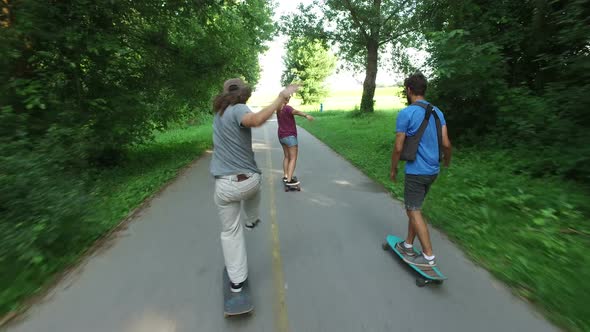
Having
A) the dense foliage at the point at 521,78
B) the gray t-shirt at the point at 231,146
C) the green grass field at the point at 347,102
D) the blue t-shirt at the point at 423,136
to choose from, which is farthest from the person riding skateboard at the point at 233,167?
the green grass field at the point at 347,102

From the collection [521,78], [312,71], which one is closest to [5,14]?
[521,78]

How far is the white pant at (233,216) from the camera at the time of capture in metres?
2.93

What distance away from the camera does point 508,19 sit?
8.61 meters

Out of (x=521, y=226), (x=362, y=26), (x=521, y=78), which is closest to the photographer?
(x=521, y=226)

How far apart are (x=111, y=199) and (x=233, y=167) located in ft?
14.7

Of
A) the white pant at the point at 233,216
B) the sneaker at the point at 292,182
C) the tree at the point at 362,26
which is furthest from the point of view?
the tree at the point at 362,26

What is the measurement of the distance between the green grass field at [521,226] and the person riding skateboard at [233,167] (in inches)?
110

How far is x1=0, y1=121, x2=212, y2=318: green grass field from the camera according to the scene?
3.25 m

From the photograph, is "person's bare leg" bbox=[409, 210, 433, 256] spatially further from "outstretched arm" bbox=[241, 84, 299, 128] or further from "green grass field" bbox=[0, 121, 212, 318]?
"green grass field" bbox=[0, 121, 212, 318]

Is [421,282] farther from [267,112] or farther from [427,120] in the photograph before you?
[267,112]

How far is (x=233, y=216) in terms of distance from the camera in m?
3.00

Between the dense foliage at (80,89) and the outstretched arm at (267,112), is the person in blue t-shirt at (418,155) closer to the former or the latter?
the outstretched arm at (267,112)

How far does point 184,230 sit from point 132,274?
4.01 feet

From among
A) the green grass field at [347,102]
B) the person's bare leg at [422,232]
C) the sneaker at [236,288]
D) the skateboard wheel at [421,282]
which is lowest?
the green grass field at [347,102]
